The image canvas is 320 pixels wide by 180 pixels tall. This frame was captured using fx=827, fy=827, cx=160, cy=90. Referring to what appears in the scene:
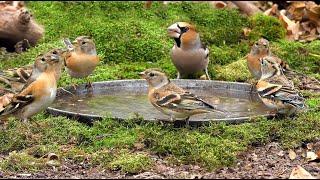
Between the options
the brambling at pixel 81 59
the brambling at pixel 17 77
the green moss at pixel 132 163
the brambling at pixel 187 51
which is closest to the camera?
the green moss at pixel 132 163

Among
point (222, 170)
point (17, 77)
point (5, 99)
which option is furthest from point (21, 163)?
point (17, 77)

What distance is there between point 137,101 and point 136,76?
1.67 meters

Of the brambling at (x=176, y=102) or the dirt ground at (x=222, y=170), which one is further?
the brambling at (x=176, y=102)

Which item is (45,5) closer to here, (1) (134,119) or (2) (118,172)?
(1) (134,119)

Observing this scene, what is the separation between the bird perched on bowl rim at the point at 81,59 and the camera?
10.4m

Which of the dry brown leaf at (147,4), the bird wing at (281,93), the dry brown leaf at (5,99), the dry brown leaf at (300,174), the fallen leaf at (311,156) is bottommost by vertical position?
the dry brown leaf at (147,4)

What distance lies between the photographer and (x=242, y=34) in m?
13.5

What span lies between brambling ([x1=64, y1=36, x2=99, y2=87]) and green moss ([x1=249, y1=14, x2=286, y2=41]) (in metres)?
3.56

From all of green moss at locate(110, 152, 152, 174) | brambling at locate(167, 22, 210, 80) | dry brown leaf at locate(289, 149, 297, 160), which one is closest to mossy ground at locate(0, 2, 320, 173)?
green moss at locate(110, 152, 152, 174)

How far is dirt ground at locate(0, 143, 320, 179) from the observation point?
730 centimetres

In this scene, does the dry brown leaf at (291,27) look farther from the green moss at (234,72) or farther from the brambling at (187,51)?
the brambling at (187,51)

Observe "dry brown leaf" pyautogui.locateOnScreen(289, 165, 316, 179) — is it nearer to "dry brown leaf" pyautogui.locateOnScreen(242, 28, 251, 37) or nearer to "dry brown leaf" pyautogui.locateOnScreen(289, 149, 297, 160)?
"dry brown leaf" pyautogui.locateOnScreen(289, 149, 297, 160)

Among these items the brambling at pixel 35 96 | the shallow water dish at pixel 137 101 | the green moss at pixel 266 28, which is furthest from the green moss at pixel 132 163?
the green moss at pixel 266 28

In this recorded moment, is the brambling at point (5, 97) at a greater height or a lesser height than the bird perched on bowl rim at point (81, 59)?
lesser
